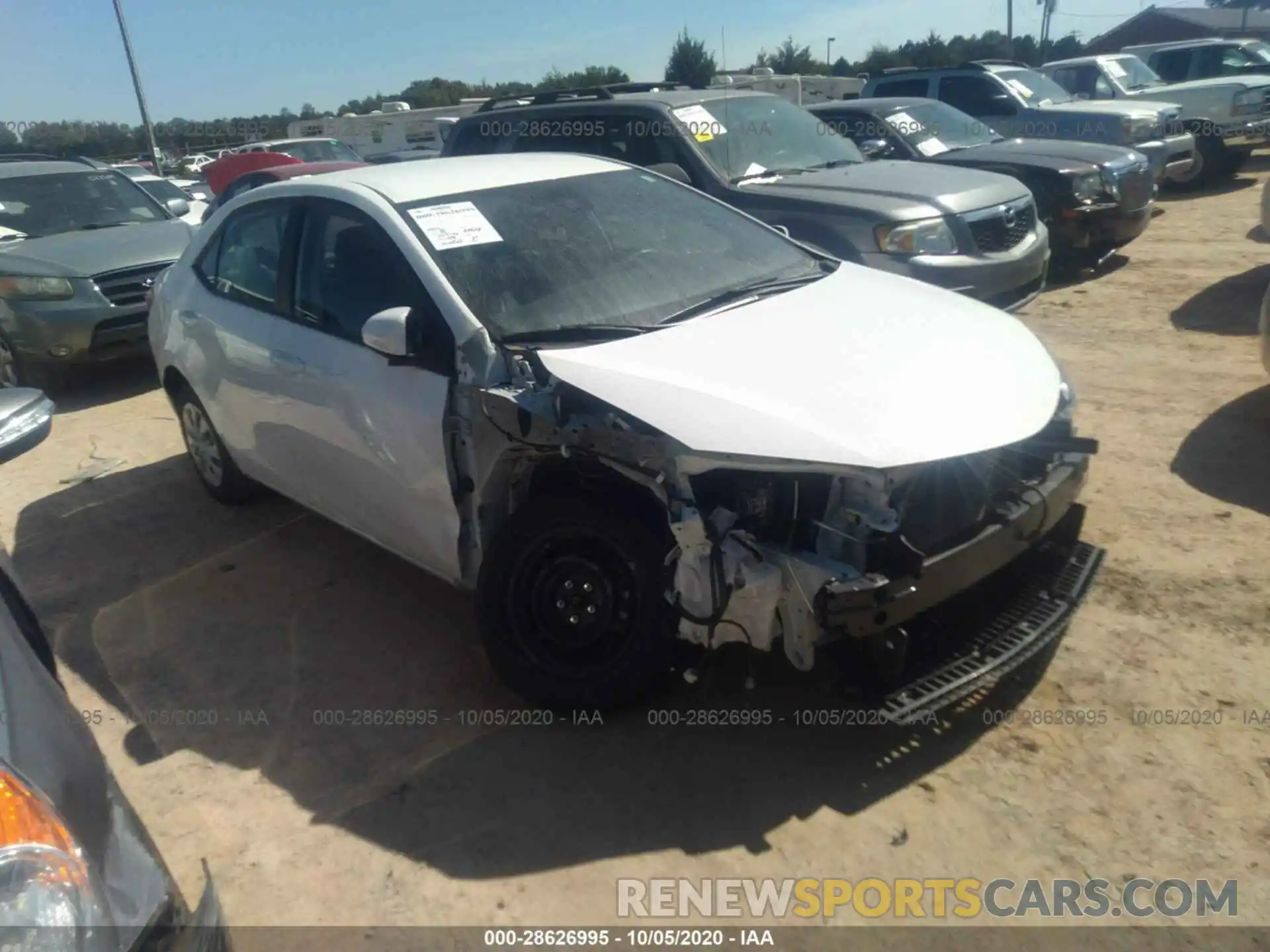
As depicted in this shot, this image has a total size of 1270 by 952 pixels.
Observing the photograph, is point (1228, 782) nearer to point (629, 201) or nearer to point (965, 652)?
point (965, 652)

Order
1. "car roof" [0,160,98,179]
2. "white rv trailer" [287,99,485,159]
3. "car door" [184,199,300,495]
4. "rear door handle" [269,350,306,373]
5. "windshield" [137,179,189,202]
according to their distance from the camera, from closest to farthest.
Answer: "rear door handle" [269,350,306,373] < "car door" [184,199,300,495] < "car roof" [0,160,98,179] < "windshield" [137,179,189,202] < "white rv trailer" [287,99,485,159]

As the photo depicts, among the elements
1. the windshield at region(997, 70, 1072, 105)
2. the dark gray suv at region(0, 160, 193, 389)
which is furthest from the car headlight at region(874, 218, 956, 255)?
the windshield at region(997, 70, 1072, 105)

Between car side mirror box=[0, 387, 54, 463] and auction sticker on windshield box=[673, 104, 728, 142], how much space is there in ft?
17.1

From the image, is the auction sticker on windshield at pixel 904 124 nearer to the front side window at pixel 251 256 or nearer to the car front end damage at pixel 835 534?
the front side window at pixel 251 256

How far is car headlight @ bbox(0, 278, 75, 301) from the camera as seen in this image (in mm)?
7637

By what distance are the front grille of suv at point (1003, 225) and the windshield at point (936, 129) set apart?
2.38 m

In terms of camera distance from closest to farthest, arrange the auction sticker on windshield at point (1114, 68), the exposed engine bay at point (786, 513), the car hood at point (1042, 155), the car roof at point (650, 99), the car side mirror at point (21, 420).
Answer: the car side mirror at point (21, 420)
the exposed engine bay at point (786, 513)
the car roof at point (650, 99)
the car hood at point (1042, 155)
the auction sticker on windshield at point (1114, 68)

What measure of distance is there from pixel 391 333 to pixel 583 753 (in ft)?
4.96

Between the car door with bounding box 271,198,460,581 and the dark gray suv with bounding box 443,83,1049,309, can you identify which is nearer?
the car door with bounding box 271,198,460,581

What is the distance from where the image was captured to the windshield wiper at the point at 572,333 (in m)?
3.29

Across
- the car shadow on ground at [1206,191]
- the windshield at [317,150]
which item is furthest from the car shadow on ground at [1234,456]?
the windshield at [317,150]

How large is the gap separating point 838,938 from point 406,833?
4.18 ft

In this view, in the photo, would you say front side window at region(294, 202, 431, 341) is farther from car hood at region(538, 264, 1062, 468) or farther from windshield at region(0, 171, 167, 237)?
windshield at region(0, 171, 167, 237)

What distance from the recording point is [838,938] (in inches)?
98.0
